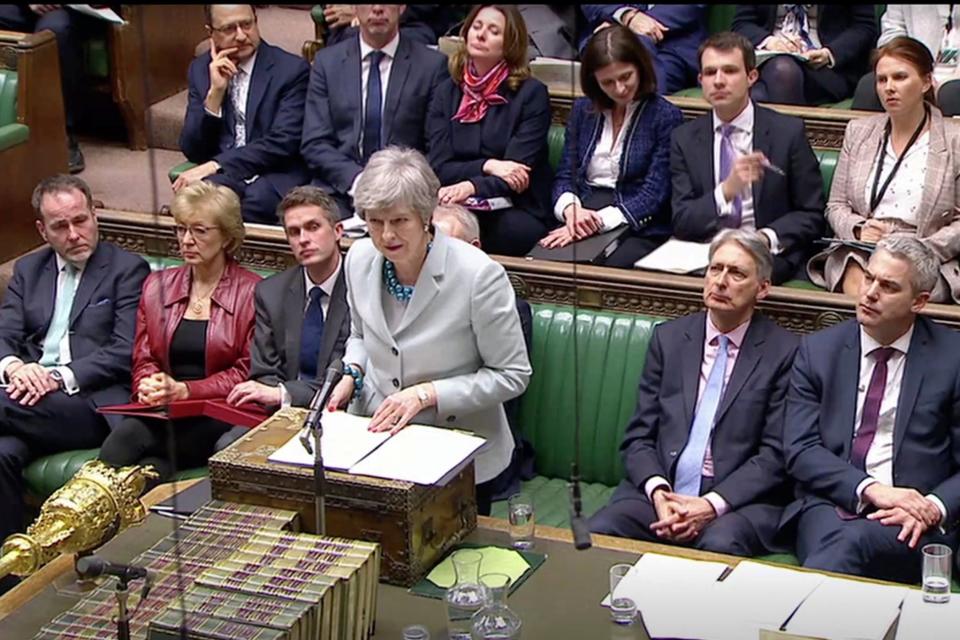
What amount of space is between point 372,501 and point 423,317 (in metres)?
0.54

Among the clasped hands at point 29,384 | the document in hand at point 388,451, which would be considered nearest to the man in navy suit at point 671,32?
the clasped hands at point 29,384

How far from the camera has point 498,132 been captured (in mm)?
4738

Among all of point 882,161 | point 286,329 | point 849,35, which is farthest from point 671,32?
point 286,329

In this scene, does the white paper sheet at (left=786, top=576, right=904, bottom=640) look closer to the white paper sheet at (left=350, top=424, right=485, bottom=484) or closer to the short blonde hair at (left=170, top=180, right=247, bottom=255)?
the white paper sheet at (left=350, top=424, right=485, bottom=484)

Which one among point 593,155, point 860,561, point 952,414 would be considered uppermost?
point 593,155

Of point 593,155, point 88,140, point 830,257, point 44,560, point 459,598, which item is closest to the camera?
point 459,598

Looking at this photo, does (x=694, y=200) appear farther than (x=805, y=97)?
No

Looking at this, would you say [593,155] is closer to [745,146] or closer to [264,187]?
[745,146]

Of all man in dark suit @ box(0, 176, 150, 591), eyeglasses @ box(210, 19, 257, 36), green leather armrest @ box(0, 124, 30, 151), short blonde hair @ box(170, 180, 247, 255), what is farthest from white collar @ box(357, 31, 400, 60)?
green leather armrest @ box(0, 124, 30, 151)

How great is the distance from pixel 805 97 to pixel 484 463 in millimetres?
2074

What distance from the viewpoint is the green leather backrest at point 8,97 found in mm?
A: 5484

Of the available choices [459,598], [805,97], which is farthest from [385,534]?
[805,97]

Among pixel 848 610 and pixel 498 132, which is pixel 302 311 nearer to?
pixel 498 132

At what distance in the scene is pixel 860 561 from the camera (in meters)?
3.40
